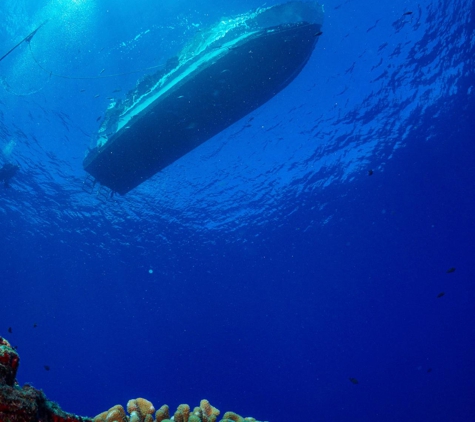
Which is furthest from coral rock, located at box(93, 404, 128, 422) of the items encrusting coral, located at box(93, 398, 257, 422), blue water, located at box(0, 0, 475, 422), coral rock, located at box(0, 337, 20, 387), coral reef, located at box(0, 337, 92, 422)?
blue water, located at box(0, 0, 475, 422)

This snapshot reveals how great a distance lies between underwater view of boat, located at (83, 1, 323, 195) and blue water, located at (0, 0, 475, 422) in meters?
1.57

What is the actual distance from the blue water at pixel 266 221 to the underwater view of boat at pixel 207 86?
5.14ft

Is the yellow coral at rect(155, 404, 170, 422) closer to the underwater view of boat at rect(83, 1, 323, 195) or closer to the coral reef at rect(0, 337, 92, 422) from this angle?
the coral reef at rect(0, 337, 92, 422)

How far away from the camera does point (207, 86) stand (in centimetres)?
1063

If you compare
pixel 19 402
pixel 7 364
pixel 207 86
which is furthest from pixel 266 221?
pixel 19 402

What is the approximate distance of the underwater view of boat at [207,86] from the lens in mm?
10125

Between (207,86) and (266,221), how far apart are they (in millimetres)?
18325

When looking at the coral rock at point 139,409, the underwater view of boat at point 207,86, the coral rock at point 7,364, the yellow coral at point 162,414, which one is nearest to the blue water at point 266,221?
the underwater view of boat at point 207,86

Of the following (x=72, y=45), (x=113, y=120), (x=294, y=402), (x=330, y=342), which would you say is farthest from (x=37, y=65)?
(x=294, y=402)

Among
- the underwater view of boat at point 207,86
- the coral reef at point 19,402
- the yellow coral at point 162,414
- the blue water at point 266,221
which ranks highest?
the blue water at point 266,221

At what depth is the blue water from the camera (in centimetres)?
1309

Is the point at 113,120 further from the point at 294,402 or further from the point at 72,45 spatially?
the point at 294,402

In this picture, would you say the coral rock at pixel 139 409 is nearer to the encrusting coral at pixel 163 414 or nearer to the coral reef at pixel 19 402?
the encrusting coral at pixel 163 414

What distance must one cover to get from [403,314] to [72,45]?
163ft
